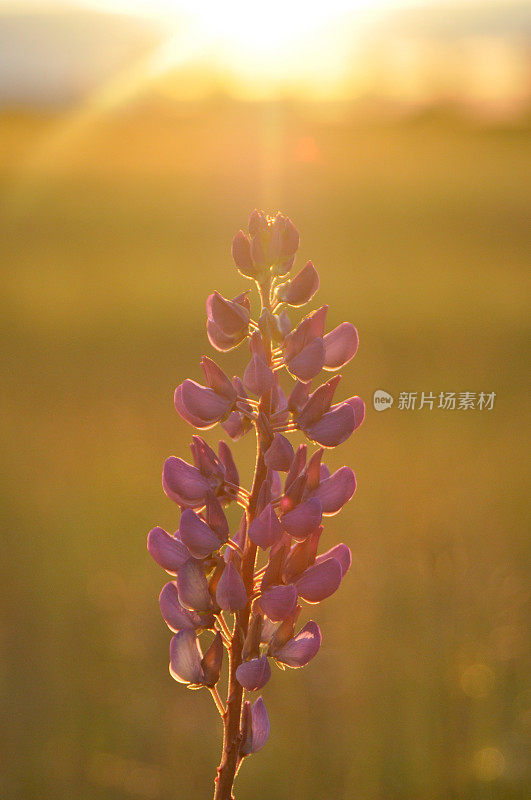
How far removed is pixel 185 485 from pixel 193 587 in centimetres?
19

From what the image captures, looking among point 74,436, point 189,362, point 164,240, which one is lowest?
point 74,436

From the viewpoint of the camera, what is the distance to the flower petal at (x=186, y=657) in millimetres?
1554

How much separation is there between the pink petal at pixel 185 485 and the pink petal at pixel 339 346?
1.15 feet

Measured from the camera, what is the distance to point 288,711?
3580 mm

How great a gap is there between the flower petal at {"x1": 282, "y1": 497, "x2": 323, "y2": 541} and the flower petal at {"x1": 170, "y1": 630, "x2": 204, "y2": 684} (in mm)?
291

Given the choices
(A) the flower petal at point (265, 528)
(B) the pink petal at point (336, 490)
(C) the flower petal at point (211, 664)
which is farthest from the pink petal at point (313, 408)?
(C) the flower petal at point (211, 664)

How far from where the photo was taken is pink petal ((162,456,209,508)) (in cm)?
156

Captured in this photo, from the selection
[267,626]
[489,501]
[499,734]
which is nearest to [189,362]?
[489,501]

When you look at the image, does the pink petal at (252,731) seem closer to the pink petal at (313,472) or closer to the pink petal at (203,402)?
the pink petal at (313,472)

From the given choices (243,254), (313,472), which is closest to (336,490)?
(313,472)

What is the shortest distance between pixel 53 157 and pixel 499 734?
14892mm

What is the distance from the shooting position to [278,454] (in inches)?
59.1

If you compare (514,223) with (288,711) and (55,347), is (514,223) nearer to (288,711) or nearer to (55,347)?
(55,347)

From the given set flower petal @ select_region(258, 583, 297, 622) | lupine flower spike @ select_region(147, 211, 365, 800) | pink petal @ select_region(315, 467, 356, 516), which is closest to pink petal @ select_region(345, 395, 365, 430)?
lupine flower spike @ select_region(147, 211, 365, 800)
